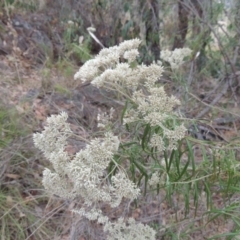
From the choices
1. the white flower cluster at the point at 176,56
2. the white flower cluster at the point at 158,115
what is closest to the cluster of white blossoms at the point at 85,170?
the white flower cluster at the point at 158,115

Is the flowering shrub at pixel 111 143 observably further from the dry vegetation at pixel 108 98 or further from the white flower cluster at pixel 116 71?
the dry vegetation at pixel 108 98

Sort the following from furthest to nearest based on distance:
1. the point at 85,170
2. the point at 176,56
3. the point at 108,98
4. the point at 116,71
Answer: the point at 108,98
the point at 176,56
the point at 116,71
the point at 85,170

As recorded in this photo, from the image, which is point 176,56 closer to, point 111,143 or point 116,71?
point 116,71

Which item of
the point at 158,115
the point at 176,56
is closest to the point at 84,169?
the point at 158,115

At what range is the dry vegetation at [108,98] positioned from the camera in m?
2.39

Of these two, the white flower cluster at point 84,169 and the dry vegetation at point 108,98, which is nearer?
the white flower cluster at point 84,169

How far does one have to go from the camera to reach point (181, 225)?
2.65 metres

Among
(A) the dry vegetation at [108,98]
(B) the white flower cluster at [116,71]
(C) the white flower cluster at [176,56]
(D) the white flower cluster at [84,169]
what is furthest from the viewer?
(C) the white flower cluster at [176,56]

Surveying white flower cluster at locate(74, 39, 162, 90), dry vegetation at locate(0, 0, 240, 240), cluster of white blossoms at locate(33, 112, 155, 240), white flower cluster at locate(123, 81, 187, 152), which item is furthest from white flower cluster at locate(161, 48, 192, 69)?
cluster of white blossoms at locate(33, 112, 155, 240)

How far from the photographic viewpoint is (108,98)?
3.44 meters

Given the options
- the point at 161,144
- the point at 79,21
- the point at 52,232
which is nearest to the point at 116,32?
the point at 79,21

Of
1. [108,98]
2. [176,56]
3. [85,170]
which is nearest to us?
[85,170]

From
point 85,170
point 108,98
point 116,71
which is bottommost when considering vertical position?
point 108,98

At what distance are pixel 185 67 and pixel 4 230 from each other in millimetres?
2332
